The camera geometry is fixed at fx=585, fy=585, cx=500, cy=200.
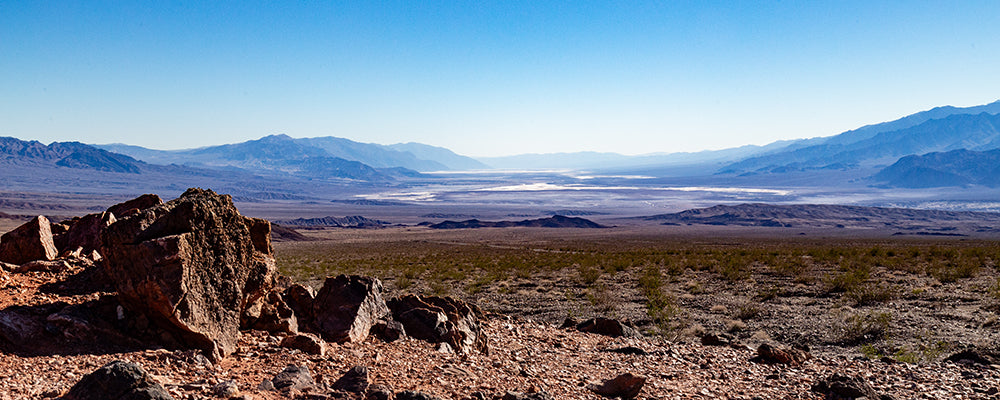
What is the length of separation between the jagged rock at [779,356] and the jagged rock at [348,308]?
5.92 meters

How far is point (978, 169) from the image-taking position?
193m

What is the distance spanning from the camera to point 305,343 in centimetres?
717

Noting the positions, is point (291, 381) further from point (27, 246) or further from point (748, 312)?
point (748, 312)

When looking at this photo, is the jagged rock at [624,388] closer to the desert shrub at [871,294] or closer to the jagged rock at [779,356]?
the jagged rock at [779,356]

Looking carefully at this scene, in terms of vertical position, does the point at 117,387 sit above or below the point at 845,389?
above

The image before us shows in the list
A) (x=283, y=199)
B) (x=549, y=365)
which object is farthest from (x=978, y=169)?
(x=549, y=365)

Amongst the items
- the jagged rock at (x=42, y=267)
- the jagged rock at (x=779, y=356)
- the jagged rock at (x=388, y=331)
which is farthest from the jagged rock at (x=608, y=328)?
the jagged rock at (x=42, y=267)

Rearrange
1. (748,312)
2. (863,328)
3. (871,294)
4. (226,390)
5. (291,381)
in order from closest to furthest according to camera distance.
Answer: (226,390) < (291,381) < (863,328) < (748,312) < (871,294)

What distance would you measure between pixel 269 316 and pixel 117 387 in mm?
3137

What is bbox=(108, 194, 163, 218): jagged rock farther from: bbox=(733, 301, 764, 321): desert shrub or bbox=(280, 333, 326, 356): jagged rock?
bbox=(733, 301, 764, 321): desert shrub

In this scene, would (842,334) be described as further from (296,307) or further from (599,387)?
(296,307)

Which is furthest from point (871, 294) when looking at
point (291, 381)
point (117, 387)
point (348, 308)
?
point (117, 387)

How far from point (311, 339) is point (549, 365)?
335 cm

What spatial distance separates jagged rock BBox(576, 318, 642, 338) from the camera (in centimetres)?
1098
